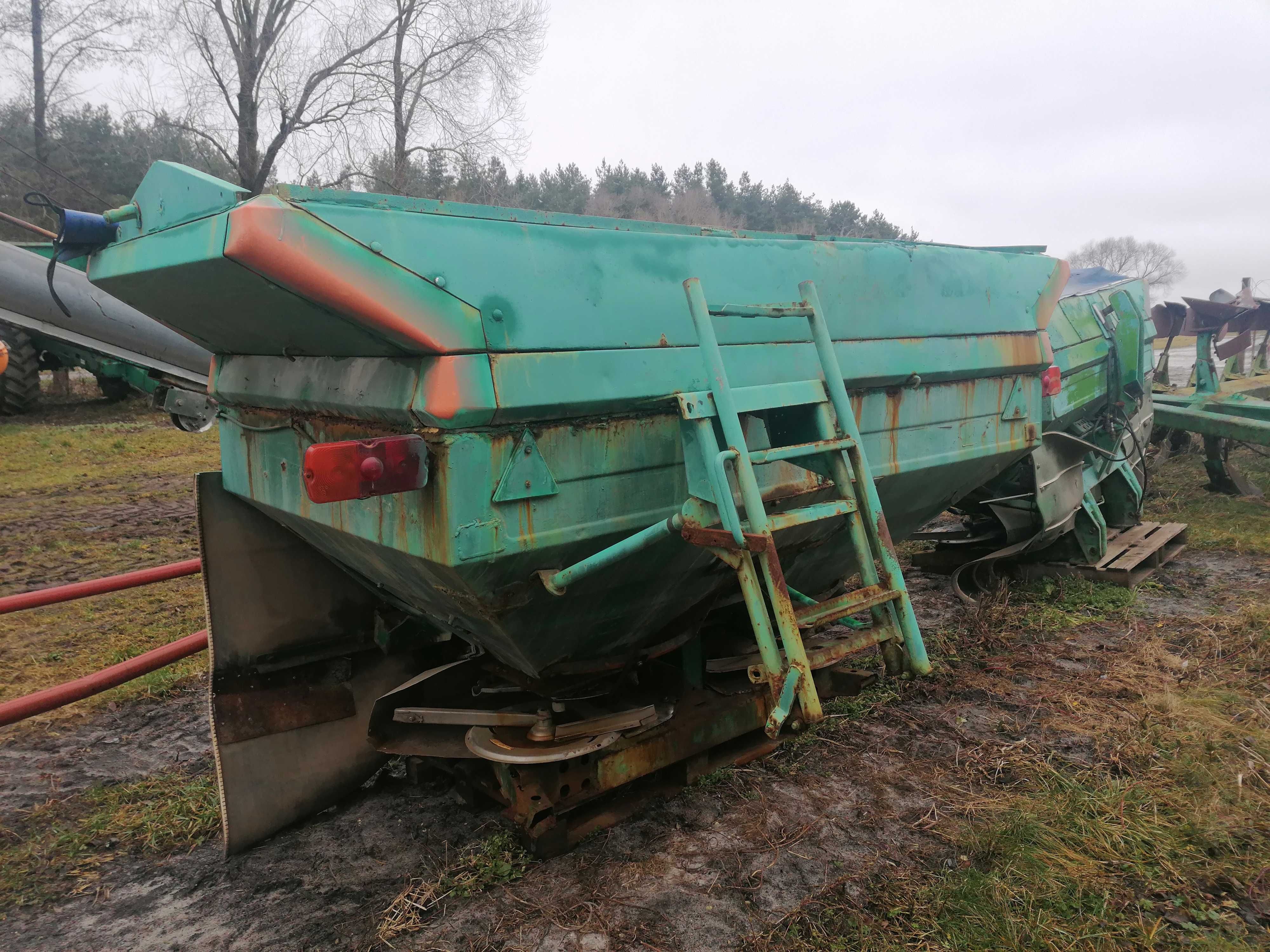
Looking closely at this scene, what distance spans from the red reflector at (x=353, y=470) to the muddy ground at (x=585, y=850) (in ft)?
4.18

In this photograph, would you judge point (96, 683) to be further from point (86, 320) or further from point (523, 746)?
point (86, 320)

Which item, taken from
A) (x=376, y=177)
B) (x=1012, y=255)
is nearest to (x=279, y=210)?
(x=1012, y=255)

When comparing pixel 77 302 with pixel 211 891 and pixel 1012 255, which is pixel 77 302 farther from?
pixel 1012 255

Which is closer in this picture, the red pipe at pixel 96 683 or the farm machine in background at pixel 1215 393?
the red pipe at pixel 96 683

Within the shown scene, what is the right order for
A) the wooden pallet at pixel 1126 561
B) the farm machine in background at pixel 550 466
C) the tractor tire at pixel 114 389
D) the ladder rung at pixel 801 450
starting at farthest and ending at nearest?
the tractor tire at pixel 114 389
the wooden pallet at pixel 1126 561
the ladder rung at pixel 801 450
the farm machine in background at pixel 550 466

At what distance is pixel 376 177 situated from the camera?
48.4ft

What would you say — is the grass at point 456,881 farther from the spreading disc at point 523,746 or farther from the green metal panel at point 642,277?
the green metal panel at point 642,277

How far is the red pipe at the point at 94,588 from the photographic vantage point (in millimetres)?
2762

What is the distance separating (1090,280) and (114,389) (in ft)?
48.6

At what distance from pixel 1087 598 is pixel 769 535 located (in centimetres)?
374

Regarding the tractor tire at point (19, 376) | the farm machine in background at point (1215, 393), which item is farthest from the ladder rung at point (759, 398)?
the tractor tire at point (19, 376)

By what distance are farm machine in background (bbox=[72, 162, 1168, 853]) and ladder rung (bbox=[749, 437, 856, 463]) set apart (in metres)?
0.02

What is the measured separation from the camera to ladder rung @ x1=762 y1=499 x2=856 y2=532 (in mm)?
2256

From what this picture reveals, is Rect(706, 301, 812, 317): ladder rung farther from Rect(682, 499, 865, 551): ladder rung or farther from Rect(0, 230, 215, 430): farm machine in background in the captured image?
Rect(0, 230, 215, 430): farm machine in background
